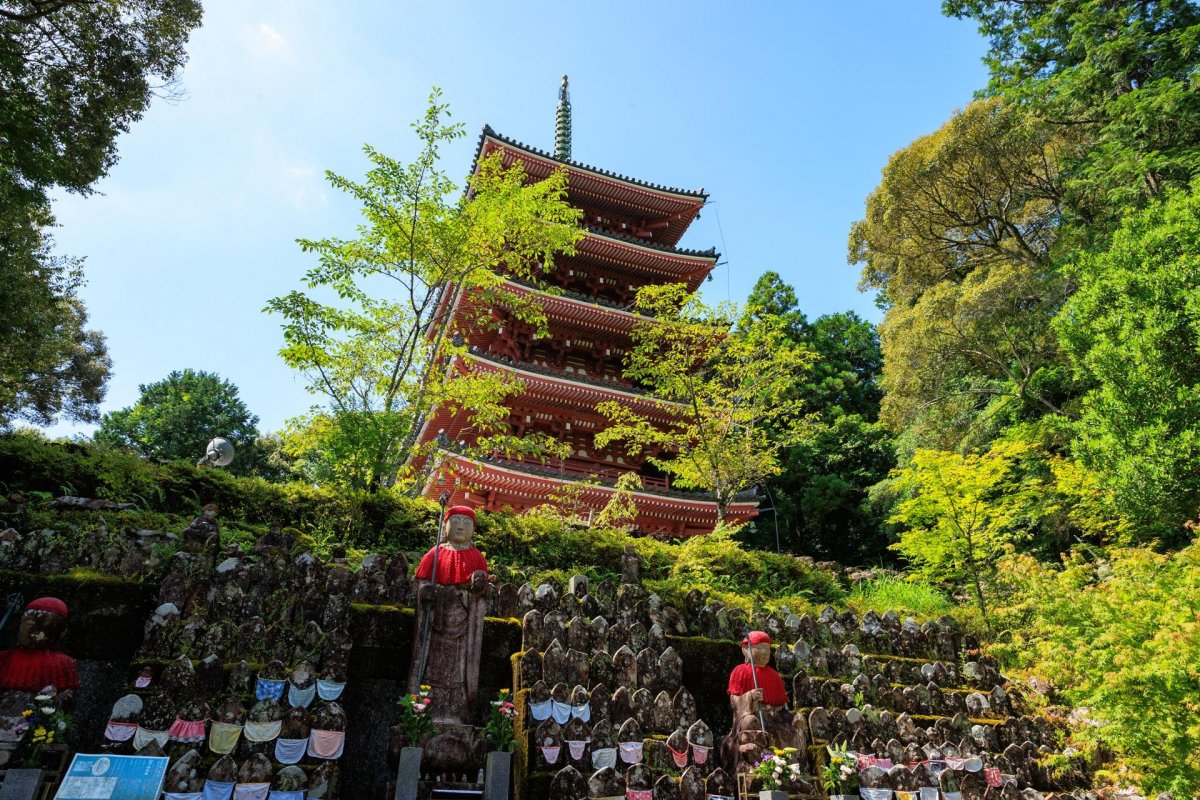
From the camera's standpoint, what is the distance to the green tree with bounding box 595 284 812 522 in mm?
14648

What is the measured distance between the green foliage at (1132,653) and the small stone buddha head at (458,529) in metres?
6.04

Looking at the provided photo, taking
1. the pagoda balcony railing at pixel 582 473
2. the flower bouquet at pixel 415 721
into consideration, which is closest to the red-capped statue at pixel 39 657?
the flower bouquet at pixel 415 721

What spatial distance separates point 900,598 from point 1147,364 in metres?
5.93

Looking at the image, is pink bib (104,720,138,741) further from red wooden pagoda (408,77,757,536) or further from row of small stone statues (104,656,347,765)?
red wooden pagoda (408,77,757,536)

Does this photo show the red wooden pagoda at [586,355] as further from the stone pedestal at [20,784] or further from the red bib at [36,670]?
the stone pedestal at [20,784]

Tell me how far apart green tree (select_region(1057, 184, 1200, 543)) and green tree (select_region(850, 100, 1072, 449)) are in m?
2.92

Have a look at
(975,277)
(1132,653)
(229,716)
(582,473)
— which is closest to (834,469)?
(975,277)

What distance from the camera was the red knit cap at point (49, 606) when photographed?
4.97 meters

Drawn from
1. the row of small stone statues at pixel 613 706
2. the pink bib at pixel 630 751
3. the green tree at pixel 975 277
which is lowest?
the pink bib at pixel 630 751

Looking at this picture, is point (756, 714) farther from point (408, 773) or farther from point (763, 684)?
point (408, 773)

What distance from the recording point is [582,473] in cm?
1725

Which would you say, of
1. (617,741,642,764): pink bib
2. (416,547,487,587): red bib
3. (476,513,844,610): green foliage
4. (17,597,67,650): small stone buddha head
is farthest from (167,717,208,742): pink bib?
(476,513,844,610): green foliage

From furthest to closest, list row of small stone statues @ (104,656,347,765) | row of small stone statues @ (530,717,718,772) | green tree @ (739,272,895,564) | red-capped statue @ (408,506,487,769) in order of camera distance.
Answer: green tree @ (739,272,895,564) → row of small stone statues @ (530,717,718,772) → red-capped statue @ (408,506,487,769) → row of small stone statues @ (104,656,347,765)

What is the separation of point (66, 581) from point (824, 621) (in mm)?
7911
